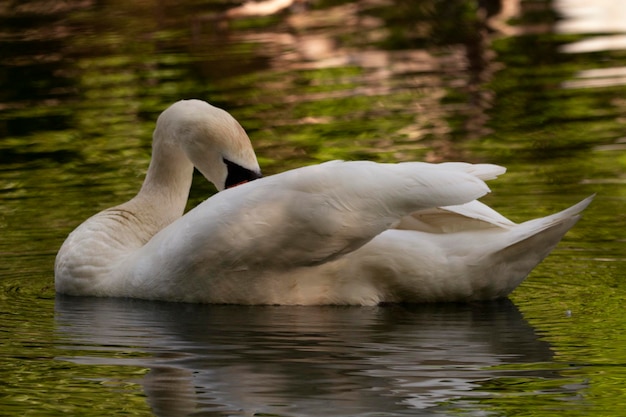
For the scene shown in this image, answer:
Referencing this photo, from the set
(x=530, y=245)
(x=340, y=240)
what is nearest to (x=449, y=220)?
(x=530, y=245)

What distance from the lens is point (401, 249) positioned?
788cm

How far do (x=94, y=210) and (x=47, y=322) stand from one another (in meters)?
2.85

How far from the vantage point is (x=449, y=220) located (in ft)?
26.6

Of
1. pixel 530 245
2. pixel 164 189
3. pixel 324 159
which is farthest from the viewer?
pixel 324 159

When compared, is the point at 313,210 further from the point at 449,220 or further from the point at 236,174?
Result: the point at 236,174

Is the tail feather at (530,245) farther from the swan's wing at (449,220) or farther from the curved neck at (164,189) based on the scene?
the curved neck at (164,189)

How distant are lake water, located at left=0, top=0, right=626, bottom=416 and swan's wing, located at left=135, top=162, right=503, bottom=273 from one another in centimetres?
33

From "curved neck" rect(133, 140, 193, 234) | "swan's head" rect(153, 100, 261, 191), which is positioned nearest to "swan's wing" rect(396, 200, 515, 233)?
"swan's head" rect(153, 100, 261, 191)

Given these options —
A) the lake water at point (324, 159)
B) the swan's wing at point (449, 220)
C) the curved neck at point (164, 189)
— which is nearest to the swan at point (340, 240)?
the swan's wing at point (449, 220)

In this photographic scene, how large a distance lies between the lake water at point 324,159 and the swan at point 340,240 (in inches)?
4.9

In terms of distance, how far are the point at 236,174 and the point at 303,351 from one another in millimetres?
1680

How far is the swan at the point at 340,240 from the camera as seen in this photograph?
7.66 m

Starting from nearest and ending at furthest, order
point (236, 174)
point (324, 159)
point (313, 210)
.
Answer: point (313, 210), point (236, 174), point (324, 159)

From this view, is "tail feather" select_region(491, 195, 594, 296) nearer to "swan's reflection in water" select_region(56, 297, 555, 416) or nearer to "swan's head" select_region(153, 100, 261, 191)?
"swan's reflection in water" select_region(56, 297, 555, 416)
